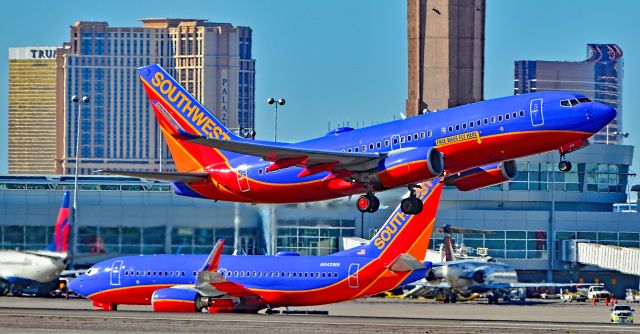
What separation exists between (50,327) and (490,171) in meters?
27.9

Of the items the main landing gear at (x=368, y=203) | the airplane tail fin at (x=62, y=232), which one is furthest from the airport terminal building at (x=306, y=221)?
the main landing gear at (x=368, y=203)

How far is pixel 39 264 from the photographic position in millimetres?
134250

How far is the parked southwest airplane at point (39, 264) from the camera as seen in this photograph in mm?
133125

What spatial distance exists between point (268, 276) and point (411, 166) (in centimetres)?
2676

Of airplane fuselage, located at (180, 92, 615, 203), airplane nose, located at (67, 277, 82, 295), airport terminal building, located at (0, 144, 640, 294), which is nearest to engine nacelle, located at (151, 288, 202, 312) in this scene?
airplane nose, located at (67, 277, 82, 295)

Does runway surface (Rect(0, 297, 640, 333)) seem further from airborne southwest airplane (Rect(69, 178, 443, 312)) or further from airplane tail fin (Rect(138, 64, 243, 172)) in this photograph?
airplane tail fin (Rect(138, 64, 243, 172))

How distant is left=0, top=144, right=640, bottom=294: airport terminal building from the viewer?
131250mm

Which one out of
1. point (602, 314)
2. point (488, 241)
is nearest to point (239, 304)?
point (602, 314)

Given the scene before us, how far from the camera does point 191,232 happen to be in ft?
438

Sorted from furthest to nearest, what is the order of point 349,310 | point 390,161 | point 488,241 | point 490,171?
point 488,241 < point 349,310 < point 490,171 < point 390,161

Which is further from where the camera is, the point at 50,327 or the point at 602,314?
the point at 602,314

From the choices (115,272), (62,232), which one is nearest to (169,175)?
(115,272)

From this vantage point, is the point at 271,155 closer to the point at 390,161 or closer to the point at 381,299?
the point at 390,161

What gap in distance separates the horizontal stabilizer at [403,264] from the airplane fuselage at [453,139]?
17.5m
